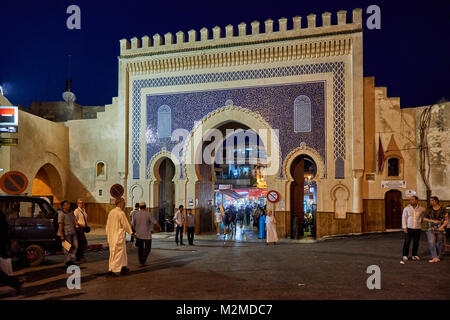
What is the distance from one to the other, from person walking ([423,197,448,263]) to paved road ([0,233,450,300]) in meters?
0.31

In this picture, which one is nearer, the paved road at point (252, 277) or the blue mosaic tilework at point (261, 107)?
the paved road at point (252, 277)

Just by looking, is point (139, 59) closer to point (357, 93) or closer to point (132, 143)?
point (132, 143)

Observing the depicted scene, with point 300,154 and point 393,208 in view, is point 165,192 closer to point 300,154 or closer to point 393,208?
point 300,154

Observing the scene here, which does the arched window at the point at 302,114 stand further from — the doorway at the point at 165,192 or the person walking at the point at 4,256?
the person walking at the point at 4,256

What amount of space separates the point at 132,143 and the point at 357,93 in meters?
10.5

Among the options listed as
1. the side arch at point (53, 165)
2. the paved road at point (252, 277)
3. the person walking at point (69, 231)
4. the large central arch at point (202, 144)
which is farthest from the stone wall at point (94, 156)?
the person walking at point (69, 231)

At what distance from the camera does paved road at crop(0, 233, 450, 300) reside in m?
5.76

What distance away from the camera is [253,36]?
1578 cm

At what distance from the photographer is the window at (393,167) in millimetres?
14719

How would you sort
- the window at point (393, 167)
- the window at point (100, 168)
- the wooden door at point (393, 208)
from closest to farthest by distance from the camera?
the wooden door at point (393, 208) < the window at point (393, 167) < the window at point (100, 168)

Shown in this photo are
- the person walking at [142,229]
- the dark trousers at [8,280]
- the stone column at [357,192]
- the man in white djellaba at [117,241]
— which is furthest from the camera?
the stone column at [357,192]

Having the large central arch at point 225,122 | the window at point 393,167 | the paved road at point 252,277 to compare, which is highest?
the large central arch at point 225,122

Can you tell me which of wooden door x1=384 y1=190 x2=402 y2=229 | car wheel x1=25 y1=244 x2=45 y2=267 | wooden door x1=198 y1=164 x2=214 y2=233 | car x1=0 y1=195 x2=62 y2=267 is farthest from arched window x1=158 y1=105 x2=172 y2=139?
wooden door x1=384 y1=190 x2=402 y2=229

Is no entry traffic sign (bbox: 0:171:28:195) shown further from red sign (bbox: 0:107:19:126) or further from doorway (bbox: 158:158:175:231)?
doorway (bbox: 158:158:175:231)
